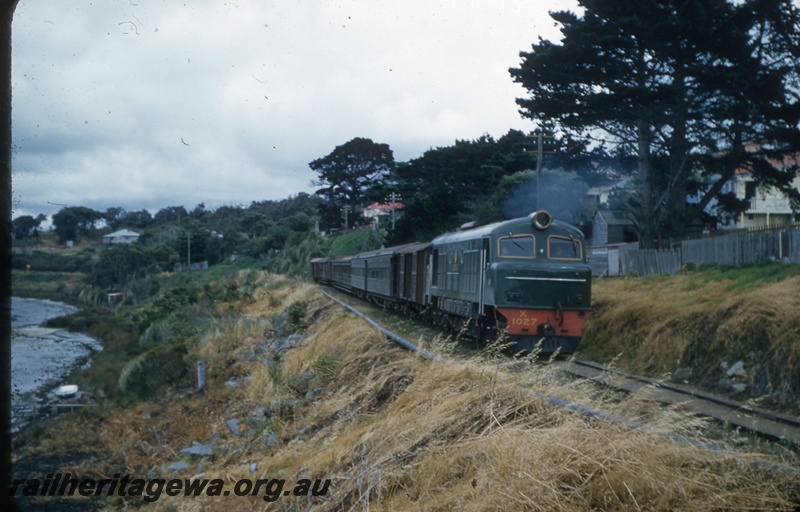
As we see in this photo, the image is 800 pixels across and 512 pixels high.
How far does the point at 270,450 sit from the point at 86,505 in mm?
3633

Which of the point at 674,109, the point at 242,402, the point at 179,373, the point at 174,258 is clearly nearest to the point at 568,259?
the point at 242,402

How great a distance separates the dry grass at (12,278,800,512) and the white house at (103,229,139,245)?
19.9 metres

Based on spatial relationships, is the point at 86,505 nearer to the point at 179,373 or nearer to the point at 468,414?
the point at 468,414

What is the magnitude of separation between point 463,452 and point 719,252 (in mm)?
16846

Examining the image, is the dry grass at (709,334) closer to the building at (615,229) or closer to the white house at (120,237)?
the white house at (120,237)

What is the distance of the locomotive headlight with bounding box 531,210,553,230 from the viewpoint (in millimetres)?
13758

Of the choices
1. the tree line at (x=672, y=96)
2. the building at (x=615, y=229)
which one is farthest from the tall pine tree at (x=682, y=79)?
the building at (x=615, y=229)

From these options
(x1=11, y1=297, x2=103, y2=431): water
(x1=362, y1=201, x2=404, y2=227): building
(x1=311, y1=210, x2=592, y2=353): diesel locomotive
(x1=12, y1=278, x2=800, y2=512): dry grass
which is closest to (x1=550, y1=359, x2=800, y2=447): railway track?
(x1=12, y1=278, x2=800, y2=512): dry grass

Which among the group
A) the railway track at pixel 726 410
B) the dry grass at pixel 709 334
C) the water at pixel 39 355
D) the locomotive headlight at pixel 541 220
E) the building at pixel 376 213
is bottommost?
the water at pixel 39 355

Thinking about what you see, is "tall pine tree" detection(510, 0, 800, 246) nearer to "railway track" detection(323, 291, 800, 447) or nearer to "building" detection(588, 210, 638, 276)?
"building" detection(588, 210, 638, 276)

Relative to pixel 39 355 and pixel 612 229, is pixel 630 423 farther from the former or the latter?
Result: pixel 612 229

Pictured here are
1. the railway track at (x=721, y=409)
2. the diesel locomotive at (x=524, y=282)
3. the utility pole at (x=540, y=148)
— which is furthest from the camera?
the utility pole at (x=540, y=148)

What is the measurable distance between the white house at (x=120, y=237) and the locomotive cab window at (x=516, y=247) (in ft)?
65.7

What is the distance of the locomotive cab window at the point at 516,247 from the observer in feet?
44.5
